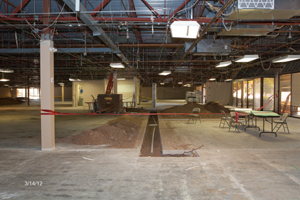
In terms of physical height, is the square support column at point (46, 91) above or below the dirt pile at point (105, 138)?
above

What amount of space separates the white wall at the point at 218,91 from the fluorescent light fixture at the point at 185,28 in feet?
76.6

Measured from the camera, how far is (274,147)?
6.35 metres

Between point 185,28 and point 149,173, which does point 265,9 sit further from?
point 149,173

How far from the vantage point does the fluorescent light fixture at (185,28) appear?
5585mm

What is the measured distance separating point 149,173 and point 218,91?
2606 centimetres

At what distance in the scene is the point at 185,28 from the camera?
18.8ft

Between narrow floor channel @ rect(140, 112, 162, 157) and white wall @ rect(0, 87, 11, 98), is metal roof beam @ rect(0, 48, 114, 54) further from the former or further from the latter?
white wall @ rect(0, 87, 11, 98)

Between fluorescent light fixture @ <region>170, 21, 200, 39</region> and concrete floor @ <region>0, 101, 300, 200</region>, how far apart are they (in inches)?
131

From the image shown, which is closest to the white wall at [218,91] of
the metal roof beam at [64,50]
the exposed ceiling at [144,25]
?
the exposed ceiling at [144,25]

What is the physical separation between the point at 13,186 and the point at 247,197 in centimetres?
394

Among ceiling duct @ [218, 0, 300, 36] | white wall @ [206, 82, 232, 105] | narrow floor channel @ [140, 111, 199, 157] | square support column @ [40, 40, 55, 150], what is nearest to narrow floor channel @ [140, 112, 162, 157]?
narrow floor channel @ [140, 111, 199, 157]

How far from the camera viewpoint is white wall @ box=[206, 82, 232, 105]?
2844 cm

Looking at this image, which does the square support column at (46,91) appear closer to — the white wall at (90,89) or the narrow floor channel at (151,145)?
A: the narrow floor channel at (151,145)

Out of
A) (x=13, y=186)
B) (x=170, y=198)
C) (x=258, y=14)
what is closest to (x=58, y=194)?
(x=13, y=186)
